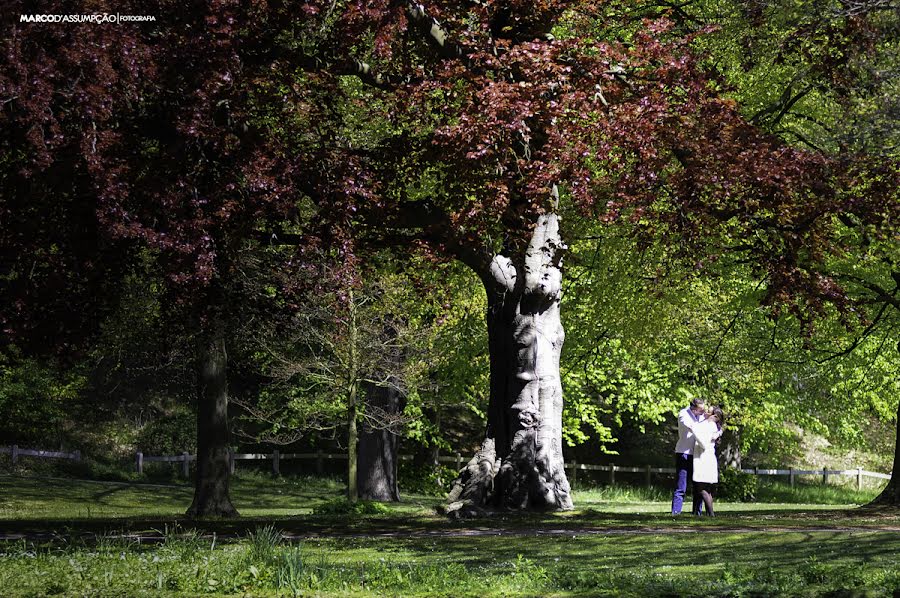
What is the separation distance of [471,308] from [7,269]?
1485 centimetres

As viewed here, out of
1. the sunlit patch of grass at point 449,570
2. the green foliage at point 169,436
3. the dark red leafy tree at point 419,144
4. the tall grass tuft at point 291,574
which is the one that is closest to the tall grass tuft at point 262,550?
the sunlit patch of grass at point 449,570

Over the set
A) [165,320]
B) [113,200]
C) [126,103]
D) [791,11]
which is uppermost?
[791,11]

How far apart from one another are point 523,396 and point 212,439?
25.9ft

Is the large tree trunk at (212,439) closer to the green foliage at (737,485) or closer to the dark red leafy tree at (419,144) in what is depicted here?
the dark red leafy tree at (419,144)

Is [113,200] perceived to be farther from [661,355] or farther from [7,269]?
[661,355]

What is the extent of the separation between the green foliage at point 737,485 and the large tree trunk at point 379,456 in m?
9.99

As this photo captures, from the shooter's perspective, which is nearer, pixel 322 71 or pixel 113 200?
pixel 113 200

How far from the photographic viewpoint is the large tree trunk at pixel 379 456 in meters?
29.2

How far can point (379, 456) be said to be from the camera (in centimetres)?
2966

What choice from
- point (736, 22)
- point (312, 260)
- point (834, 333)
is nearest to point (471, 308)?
point (834, 333)

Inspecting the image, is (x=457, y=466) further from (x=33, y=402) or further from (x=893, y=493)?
(x=893, y=493)

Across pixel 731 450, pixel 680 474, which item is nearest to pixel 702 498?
pixel 680 474

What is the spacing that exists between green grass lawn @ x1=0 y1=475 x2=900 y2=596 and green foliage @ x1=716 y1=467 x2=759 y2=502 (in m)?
19.0

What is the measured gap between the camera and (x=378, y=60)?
14.9 metres
